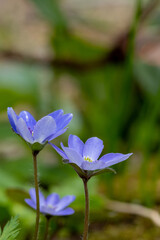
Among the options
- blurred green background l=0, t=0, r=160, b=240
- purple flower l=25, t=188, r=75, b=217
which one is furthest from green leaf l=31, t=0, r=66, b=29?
purple flower l=25, t=188, r=75, b=217

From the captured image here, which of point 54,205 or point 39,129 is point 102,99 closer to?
point 54,205

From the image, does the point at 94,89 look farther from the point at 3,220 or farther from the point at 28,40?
the point at 28,40

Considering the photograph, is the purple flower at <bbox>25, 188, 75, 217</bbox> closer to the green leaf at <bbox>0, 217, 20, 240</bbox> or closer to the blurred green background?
the green leaf at <bbox>0, 217, 20, 240</bbox>

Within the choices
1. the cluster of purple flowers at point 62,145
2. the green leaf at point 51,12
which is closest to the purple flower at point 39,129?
the cluster of purple flowers at point 62,145

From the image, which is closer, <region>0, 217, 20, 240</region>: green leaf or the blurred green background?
<region>0, 217, 20, 240</region>: green leaf

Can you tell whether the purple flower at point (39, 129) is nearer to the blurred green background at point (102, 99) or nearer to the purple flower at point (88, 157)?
the purple flower at point (88, 157)

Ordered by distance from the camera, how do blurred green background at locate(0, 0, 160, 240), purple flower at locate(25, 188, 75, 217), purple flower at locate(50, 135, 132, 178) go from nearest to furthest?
purple flower at locate(50, 135, 132, 178)
purple flower at locate(25, 188, 75, 217)
blurred green background at locate(0, 0, 160, 240)

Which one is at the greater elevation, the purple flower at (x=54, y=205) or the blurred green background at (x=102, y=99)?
the blurred green background at (x=102, y=99)

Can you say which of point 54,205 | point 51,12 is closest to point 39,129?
point 54,205
